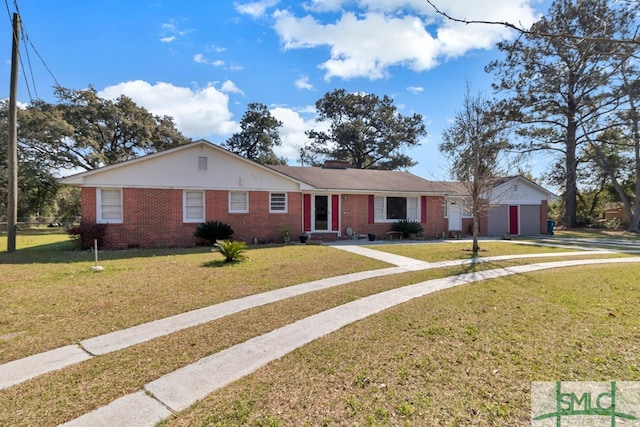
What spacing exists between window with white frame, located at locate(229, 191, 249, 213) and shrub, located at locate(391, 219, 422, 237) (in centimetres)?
842

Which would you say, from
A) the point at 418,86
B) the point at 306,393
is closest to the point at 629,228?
the point at 418,86

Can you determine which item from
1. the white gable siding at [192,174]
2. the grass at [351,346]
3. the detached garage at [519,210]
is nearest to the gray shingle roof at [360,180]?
the white gable siding at [192,174]

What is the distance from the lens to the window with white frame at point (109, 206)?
13.4 metres

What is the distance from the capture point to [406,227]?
59.1ft

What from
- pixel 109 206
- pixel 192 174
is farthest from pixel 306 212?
pixel 109 206

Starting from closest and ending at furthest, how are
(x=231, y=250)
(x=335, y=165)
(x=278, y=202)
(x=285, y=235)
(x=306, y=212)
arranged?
(x=231, y=250) → (x=285, y=235) → (x=278, y=202) → (x=306, y=212) → (x=335, y=165)

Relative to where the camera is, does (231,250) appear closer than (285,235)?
Yes

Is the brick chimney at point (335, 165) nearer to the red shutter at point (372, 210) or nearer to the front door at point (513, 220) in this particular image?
the red shutter at point (372, 210)

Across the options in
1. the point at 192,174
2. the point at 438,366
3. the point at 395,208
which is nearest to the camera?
the point at 438,366

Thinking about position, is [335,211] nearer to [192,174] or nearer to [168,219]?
[192,174]

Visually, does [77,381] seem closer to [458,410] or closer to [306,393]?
[306,393]

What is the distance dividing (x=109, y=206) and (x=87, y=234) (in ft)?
4.93

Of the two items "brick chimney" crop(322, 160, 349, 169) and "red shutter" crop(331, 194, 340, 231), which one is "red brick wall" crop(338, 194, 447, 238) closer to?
"red shutter" crop(331, 194, 340, 231)

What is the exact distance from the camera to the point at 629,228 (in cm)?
2834
